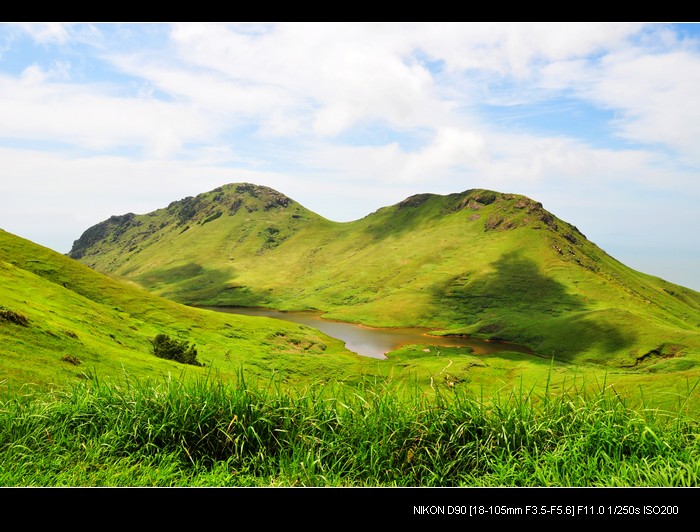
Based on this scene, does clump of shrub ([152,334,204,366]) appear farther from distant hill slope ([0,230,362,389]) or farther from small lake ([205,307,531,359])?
small lake ([205,307,531,359])

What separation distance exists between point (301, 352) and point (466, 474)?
295 feet

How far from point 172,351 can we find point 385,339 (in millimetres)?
99919

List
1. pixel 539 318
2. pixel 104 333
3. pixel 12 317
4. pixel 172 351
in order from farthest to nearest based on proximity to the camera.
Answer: pixel 539 318 → pixel 172 351 → pixel 104 333 → pixel 12 317

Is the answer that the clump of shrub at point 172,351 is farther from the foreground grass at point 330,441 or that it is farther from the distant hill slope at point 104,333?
the foreground grass at point 330,441

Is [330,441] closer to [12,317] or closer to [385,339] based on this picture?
[12,317]

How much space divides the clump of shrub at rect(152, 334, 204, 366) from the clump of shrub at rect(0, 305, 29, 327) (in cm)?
1970

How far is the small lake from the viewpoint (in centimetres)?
Result: 12612

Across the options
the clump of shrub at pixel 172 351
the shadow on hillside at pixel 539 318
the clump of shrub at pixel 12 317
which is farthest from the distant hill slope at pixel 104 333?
the shadow on hillside at pixel 539 318

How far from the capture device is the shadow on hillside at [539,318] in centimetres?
12431

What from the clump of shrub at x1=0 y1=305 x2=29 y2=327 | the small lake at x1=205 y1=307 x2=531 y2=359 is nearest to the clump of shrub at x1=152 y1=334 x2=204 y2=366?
the clump of shrub at x1=0 y1=305 x2=29 y2=327

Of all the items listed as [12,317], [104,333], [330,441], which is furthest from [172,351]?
[330,441]

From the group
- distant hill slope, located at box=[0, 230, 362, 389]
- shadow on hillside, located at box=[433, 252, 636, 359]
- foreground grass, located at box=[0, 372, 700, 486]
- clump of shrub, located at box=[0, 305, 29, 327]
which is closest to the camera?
foreground grass, located at box=[0, 372, 700, 486]

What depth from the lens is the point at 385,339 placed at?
144 m

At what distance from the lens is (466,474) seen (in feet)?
22.3
